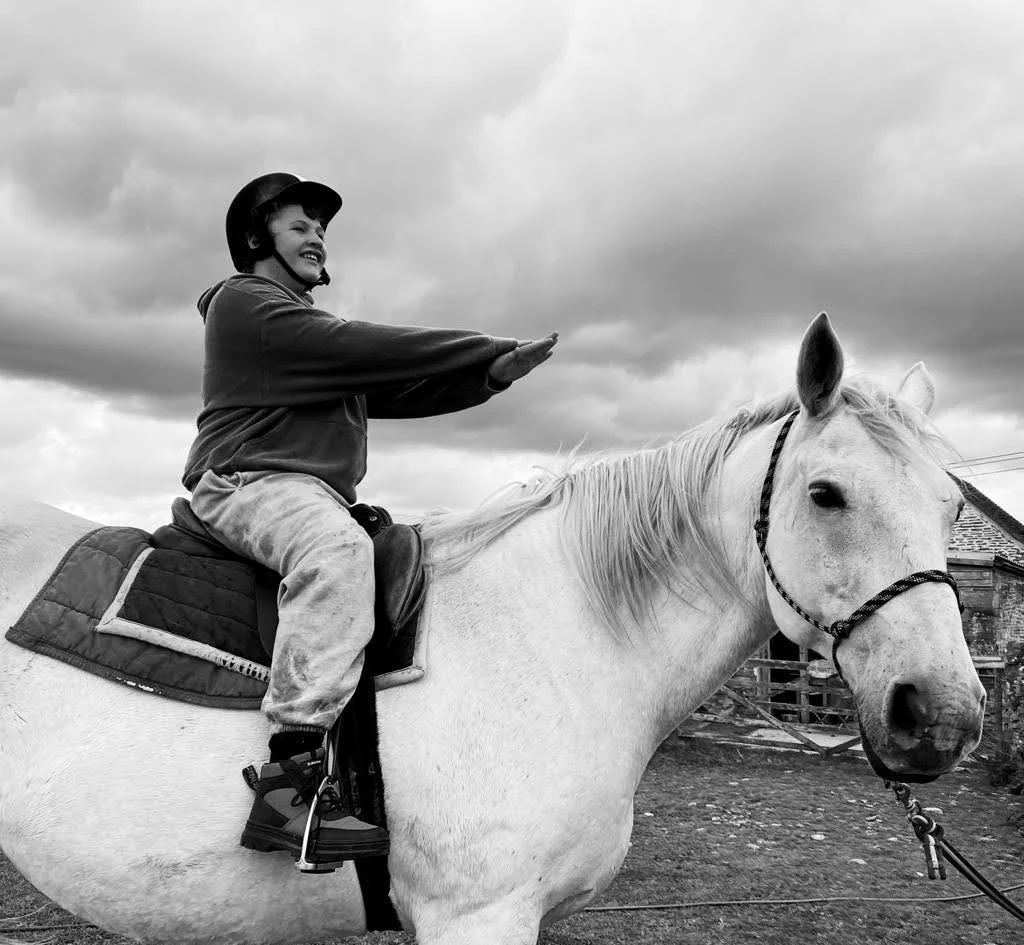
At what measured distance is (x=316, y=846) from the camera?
2.11 m

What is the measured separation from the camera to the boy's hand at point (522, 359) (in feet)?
8.71

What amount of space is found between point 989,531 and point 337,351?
21.1m

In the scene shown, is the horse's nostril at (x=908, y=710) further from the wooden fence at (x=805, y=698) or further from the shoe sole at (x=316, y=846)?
the wooden fence at (x=805, y=698)

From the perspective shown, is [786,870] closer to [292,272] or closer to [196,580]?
[196,580]

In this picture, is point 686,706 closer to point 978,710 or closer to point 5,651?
point 978,710

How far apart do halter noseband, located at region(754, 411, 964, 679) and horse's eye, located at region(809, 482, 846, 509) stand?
164 mm

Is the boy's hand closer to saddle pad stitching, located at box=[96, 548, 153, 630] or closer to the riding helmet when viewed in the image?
the riding helmet

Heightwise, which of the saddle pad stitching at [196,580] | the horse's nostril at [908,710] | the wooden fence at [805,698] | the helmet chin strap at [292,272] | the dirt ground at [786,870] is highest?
the helmet chin strap at [292,272]

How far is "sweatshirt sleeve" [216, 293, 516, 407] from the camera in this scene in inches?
100

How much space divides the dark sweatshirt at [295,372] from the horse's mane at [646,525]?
21.1 inches

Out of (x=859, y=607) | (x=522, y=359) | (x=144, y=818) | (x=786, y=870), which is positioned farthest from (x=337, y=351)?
(x=786, y=870)

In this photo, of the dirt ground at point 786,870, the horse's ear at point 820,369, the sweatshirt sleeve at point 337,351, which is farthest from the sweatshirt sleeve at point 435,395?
the dirt ground at point 786,870

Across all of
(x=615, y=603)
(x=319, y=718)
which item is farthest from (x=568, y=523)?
(x=319, y=718)

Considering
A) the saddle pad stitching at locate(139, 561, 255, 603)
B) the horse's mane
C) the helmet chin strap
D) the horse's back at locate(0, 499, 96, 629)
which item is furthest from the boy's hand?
the horse's back at locate(0, 499, 96, 629)
